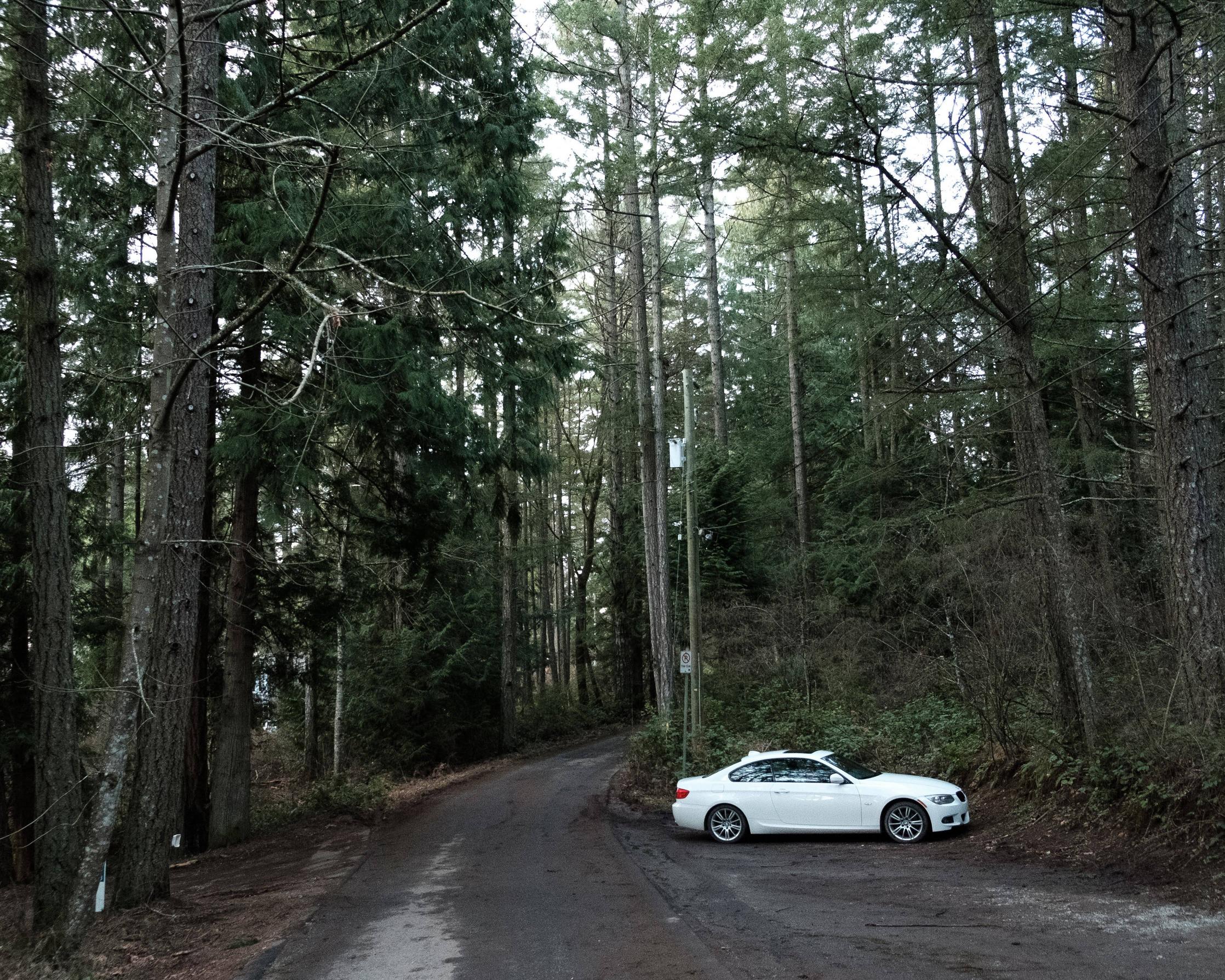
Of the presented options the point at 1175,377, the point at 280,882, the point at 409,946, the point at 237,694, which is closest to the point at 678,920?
the point at 409,946

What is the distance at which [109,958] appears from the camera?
7.86m

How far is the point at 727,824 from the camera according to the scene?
46.2ft

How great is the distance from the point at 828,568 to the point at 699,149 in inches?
620

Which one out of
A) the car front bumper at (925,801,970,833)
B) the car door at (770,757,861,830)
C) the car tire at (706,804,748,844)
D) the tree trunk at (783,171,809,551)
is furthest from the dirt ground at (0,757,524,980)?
the tree trunk at (783,171,809,551)

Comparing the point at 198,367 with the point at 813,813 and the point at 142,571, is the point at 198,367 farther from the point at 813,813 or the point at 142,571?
the point at 813,813

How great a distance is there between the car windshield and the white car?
2 centimetres

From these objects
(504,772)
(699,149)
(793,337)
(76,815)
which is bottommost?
(504,772)

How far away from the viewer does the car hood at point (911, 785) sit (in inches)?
507

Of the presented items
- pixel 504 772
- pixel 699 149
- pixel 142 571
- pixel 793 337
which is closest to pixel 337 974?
pixel 142 571

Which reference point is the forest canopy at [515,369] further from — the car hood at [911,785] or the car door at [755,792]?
the car door at [755,792]

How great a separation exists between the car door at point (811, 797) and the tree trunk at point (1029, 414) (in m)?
3.10

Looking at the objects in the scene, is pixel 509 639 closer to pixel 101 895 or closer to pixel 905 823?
pixel 905 823

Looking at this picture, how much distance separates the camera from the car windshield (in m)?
13.6

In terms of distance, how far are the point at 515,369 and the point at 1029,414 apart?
7.53m
